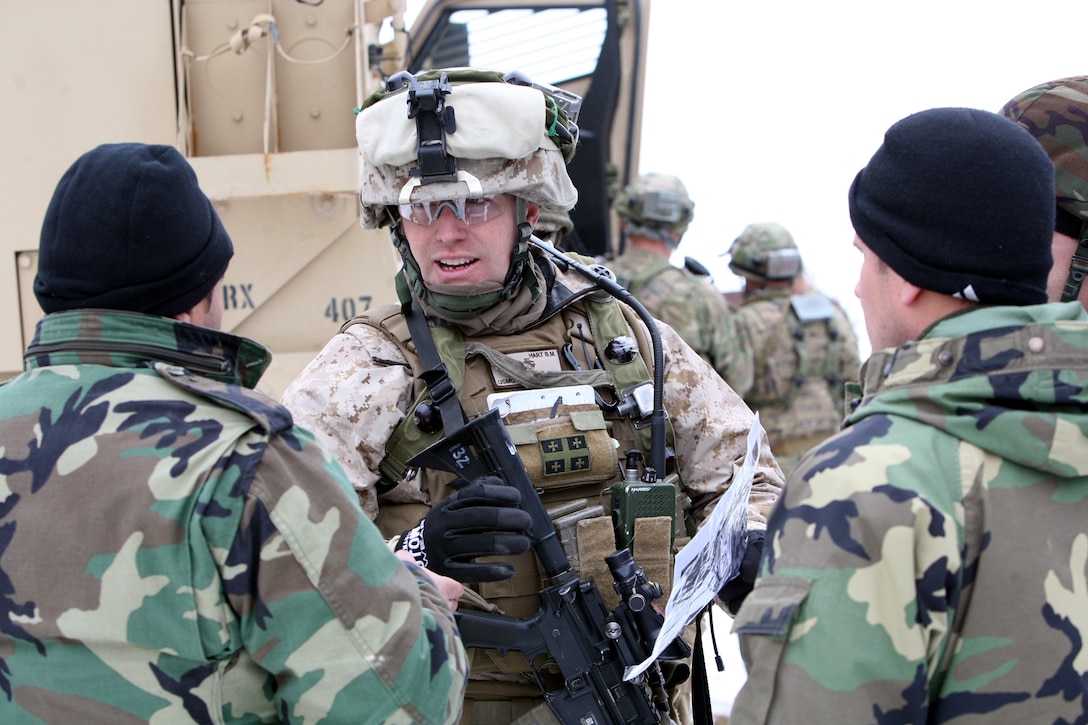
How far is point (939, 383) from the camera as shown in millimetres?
1271

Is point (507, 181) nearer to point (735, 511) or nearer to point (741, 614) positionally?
point (735, 511)

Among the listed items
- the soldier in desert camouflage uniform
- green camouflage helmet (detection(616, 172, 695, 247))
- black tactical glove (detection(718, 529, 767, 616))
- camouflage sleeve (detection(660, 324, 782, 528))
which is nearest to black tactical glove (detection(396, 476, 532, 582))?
the soldier in desert camouflage uniform

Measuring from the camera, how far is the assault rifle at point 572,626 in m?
1.97

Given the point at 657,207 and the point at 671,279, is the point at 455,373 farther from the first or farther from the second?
the point at 657,207

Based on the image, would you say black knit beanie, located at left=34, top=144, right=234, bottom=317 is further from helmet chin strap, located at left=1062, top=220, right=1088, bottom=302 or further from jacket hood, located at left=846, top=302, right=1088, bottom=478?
helmet chin strap, located at left=1062, top=220, right=1088, bottom=302

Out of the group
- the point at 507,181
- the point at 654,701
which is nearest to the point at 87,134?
the point at 507,181

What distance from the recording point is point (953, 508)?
122cm

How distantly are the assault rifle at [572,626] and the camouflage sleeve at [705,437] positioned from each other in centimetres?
33

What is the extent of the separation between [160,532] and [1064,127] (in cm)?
171

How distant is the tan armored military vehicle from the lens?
12.4 ft

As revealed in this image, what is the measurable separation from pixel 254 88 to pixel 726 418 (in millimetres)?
2494

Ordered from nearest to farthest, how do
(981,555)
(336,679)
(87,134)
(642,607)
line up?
(981,555) → (336,679) → (642,607) → (87,134)


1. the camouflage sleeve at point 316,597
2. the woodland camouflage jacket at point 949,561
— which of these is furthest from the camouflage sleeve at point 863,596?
the camouflage sleeve at point 316,597

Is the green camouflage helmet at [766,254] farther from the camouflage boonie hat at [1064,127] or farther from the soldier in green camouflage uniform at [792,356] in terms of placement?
the camouflage boonie hat at [1064,127]
